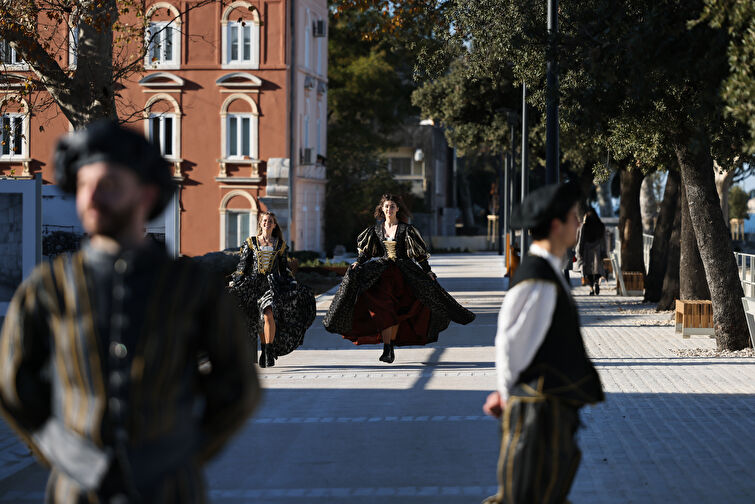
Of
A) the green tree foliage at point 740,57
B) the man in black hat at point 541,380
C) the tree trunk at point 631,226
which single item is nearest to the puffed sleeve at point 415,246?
the green tree foliage at point 740,57

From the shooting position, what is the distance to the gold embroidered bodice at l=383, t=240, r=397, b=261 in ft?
44.4

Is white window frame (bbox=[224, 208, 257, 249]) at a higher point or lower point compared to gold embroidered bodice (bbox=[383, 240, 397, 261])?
higher

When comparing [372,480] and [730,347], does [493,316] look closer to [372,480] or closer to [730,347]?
[730,347]

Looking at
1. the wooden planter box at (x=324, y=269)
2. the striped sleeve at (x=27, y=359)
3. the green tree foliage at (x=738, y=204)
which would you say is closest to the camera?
the striped sleeve at (x=27, y=359)

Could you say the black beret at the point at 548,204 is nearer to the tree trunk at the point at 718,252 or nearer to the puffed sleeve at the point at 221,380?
the puffed sleeve at the point at 221,380

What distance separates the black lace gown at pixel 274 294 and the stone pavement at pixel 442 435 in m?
0.41

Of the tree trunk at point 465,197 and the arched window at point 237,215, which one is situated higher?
the tree trunk at point 465,197

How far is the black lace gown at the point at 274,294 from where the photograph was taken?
1289 cm

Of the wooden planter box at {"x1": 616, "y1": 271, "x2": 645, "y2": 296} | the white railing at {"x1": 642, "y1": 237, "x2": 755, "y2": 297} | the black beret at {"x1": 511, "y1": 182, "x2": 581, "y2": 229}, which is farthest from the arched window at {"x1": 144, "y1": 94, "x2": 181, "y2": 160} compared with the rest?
the black beret at {"x1": 511, "y1": 182, "x2": 581, "y2": 229}

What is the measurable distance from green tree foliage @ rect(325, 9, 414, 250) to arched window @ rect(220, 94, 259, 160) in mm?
9048

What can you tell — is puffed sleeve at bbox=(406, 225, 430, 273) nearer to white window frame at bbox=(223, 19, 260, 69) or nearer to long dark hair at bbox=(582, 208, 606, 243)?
long dark hair at bbox=(582, 208, 606, 243)

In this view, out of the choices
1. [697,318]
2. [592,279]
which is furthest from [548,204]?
[592,279]

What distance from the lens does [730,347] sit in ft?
47.3

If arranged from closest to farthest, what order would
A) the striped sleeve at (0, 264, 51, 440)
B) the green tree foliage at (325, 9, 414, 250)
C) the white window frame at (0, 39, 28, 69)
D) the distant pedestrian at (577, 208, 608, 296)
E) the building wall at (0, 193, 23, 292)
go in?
the striped sleeve at (0, 264, 51, 440) → the building wall at (0, 193, 23, 292) → the white window frame at (0, 39, 28, 69) → the distant pedestrian at (577, 208, 608, 296) → the green tree foliage at (325, 9, 414, 250)
